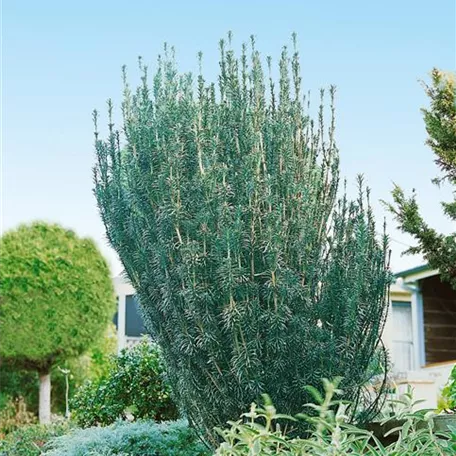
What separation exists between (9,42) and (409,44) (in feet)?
14.5

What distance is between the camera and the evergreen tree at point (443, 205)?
310 inches

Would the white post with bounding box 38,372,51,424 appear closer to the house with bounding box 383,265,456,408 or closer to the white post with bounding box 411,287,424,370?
the house with bounding box 383,265,456,408

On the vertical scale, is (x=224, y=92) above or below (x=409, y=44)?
below

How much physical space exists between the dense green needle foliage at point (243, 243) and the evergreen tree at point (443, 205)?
265cm

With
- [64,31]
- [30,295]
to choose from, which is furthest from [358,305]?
[30,295]

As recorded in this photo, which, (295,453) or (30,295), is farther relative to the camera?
(30,295)

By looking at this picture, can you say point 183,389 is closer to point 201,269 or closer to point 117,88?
point 201,269

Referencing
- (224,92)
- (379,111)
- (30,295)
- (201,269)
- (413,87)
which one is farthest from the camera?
(30,295)

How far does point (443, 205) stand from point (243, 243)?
3879mm

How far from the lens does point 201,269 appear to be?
4824 millimetres

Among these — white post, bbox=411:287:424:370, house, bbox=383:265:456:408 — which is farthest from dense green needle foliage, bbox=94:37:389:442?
white post, bbox=411:287:424:370

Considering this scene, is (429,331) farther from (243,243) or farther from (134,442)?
(243,243)

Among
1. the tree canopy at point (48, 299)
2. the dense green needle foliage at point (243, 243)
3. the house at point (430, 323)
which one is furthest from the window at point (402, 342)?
the dense green needle foliage at point (243, 243)

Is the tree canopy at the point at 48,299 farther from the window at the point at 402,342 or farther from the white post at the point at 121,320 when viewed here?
the window at the point at 402,342
